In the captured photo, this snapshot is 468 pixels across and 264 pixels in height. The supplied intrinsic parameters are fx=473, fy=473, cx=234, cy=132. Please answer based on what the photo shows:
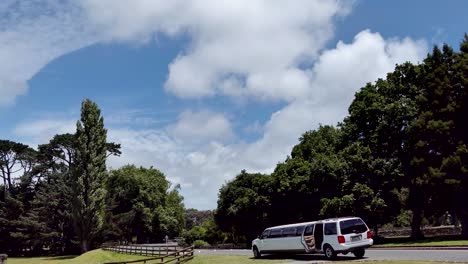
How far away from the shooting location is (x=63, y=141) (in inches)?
3211

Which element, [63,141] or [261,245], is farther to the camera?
[63,141]

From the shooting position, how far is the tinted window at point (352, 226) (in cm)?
2420

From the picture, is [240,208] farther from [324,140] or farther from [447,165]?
[447,165]

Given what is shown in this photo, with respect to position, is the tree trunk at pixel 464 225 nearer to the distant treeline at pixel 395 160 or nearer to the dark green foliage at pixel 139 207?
the distant treeline at pixel 395 160

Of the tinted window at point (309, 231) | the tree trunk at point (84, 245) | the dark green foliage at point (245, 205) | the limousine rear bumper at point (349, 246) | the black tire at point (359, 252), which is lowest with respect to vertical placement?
the black tire at point (359, 252)

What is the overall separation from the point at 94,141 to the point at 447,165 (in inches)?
1761

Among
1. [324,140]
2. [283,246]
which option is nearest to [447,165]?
[283,246]

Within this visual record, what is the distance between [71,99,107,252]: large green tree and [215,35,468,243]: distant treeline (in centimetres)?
2056

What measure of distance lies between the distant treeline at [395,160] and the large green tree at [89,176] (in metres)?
20.6

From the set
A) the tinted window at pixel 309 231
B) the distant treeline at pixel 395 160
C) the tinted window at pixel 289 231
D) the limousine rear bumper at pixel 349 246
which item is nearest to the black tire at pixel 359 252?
the limousine rear bumper at pixel 349 246

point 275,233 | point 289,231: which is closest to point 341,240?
point 289,231

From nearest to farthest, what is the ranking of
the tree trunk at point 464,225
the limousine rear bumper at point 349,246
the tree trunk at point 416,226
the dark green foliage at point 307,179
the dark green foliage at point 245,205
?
the limousine rear bumper at point 349,246 → the tree trunk at point 464,225 → the tree trunk at point 416,226 → the dark green foliage at point 307,179 → the dark green foliage at point 245,205

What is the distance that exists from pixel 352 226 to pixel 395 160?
→ 22.7 metres

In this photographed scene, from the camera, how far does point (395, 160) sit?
148 feet
